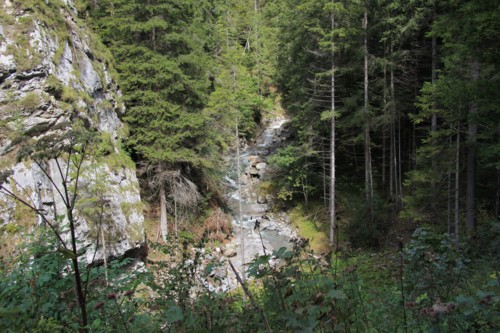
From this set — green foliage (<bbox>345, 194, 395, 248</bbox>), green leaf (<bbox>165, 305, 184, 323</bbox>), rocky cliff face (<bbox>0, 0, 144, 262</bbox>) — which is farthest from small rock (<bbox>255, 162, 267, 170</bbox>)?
green leaf (<bbox>165, 305, 184, 323</bbox>)

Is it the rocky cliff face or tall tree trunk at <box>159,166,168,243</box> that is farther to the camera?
tall tree trunk at <box>159,166,168,243</box>

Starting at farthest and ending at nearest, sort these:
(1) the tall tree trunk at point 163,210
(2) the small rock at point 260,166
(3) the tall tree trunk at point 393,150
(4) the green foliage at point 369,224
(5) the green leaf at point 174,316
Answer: (2) the small rock at point 260,166
(3) the tall tree trunk at point 393,150
(1) the tall tree trunk at point 163,210
(4) the green foliage at point 369,224
(5) the green leaf at point 174,316

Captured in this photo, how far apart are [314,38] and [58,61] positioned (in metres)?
10.7

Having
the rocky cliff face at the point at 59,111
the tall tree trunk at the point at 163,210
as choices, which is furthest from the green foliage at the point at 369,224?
the rocky cliff face at the point at 59,111

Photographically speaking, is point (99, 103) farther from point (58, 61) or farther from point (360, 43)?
point (360, 43)

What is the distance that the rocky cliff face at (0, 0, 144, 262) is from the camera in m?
7.69

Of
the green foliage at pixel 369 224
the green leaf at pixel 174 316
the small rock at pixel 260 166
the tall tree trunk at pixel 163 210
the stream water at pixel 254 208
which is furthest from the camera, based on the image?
the small rock at pixel 260 166

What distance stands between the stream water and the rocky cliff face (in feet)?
14.6

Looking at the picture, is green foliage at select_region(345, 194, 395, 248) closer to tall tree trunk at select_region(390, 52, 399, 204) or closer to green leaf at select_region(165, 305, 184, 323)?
tall tree trunk at select_region(390, 52, 399, 204)

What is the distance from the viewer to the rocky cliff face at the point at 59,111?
303 inches

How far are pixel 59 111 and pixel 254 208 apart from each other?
11.9 meters

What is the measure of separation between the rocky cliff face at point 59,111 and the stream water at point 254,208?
445cm

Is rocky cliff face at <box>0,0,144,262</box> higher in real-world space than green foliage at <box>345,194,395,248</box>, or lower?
higher

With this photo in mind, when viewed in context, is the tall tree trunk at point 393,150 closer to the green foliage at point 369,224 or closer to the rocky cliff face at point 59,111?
the green foliage at point 369,224
